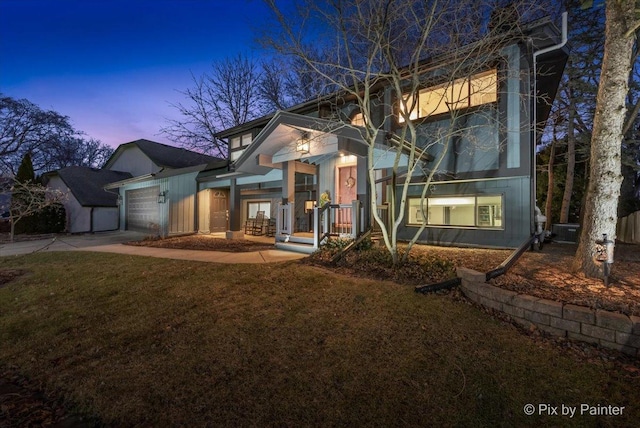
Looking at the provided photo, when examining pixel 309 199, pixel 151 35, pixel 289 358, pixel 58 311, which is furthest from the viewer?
pixel 151 35

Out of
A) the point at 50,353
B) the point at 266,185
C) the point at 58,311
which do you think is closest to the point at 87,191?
the point at 266,185

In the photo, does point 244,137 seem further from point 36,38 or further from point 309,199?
point 36,38

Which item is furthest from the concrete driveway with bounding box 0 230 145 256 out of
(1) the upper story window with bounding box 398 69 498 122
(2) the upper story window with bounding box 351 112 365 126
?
(1) the upper story window with bounding box 398 69 498 122

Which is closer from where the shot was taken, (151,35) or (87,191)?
(151,35)

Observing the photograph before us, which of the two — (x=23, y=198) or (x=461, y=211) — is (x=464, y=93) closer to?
(x=461, y=211)

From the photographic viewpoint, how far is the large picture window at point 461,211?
8.10m

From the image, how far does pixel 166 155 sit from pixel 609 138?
73.0 ft

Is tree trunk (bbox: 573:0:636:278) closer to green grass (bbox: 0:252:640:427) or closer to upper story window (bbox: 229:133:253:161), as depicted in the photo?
green grass (bbox: 0:252:640:427)

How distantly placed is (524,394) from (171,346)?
132 inches

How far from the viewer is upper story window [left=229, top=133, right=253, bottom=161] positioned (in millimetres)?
14423

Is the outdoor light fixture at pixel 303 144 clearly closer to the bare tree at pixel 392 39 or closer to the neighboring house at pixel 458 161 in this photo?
the neighboring house at pixel 458 161

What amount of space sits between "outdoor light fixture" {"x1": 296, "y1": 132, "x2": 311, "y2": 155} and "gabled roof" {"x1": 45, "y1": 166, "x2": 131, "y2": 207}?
1607 cm

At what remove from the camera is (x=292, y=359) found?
9.34 feet

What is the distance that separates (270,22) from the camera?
6.48 meters
